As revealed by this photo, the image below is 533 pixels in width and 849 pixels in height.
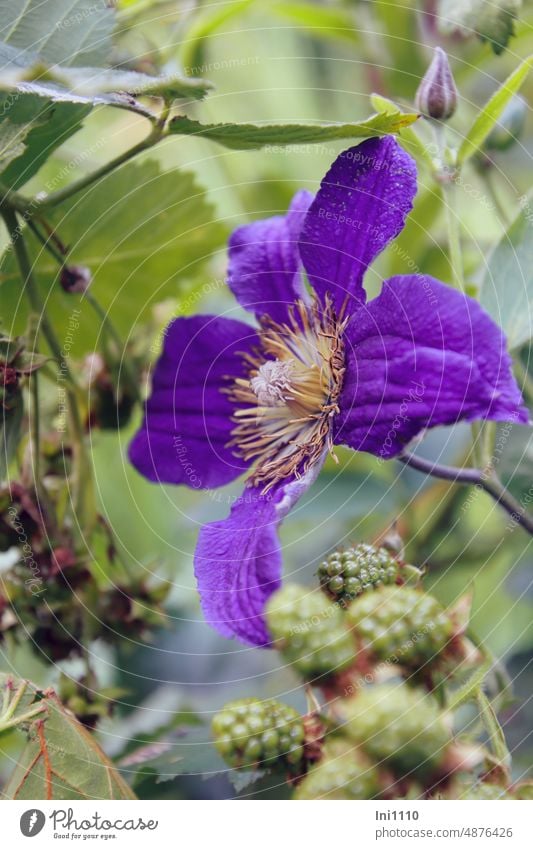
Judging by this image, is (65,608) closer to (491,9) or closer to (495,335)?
(495,335)

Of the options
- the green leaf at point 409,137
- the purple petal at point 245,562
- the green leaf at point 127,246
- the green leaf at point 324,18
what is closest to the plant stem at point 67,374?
the green leaf at point 127,246

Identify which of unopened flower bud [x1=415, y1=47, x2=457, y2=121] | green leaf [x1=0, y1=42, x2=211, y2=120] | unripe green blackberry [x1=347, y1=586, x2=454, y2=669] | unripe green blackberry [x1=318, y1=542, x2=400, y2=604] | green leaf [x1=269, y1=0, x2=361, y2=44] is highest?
green leaf [x1=269, y1=0, x2=361, y2=44]

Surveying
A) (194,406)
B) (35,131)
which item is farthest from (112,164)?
(194,406)

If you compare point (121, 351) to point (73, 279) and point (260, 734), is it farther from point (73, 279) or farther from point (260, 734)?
point (260, 734)

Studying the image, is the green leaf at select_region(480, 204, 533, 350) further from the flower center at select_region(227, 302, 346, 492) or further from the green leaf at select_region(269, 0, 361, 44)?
the green leaf at select_region(269, 0, 361, 44)

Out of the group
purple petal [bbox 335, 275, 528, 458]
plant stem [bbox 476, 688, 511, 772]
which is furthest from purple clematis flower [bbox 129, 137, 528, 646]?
plant stem [bbox 476, 688, 511, 772]

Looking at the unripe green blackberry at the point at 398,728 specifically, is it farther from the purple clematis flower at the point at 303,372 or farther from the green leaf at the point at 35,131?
the green leaf at the point at 35,131
